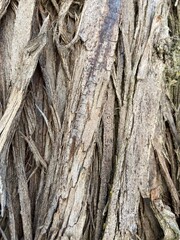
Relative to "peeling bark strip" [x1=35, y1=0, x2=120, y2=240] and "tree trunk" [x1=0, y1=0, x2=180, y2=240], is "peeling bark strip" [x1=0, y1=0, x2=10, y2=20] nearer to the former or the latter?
"tree trunk" [x1=0, y1=0, x2=180, y2=240]

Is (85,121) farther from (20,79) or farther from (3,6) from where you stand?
(3,6)

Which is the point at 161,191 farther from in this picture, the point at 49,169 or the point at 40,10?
the point at 40,10

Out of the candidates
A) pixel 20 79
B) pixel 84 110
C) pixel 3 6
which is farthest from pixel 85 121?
pixel 3 6

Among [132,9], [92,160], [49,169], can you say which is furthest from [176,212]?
[132,9]

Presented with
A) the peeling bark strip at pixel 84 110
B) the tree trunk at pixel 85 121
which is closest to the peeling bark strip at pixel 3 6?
the tree trunk at pixel 85 121

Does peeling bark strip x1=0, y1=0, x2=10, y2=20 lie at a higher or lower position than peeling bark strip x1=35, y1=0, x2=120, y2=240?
higher

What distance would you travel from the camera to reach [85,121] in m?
1.24

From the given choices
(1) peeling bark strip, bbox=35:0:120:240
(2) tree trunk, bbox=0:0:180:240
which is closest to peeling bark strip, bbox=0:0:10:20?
(2) tree trunk, bbox=0:0:180:240

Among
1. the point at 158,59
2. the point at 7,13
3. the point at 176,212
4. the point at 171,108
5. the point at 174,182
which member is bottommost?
the point at 176,212

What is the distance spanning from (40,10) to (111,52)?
11.8 inches

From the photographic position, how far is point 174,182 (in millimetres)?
1449

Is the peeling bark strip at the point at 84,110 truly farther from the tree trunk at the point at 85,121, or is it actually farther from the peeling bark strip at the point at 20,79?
the peeling bark strip at the point at 20,79

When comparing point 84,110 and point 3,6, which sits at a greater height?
point 3,6

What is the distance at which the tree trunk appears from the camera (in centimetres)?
123
